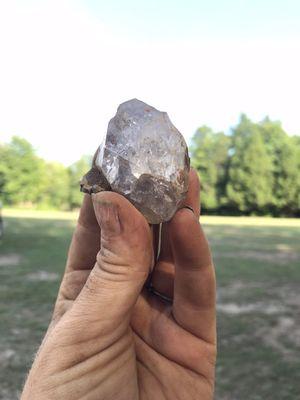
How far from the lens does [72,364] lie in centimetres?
124

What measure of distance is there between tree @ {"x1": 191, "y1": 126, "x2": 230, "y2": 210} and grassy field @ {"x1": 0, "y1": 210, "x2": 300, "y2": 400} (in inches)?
957

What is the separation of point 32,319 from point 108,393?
316cm

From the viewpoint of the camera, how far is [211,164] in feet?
112

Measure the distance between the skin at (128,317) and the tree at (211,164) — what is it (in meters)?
31.3

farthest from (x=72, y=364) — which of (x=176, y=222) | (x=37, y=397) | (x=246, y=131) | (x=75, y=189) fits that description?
(x=75, y=189)

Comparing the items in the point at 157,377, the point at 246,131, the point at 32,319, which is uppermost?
Answer: the point at 246,131

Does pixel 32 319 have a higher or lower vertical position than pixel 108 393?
lower

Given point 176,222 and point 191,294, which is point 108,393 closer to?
point 191,294

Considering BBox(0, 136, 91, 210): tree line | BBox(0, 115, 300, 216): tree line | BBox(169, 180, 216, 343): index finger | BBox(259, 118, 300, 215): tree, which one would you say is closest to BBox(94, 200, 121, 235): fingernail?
BBox(169, 180, 216, 343): index finger

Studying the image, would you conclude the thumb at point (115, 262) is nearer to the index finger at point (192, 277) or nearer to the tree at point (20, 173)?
the index finger at point (192, 277)

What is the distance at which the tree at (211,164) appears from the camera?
33.1m

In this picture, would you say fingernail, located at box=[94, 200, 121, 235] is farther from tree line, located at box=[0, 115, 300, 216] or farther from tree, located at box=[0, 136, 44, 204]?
tree, located at box=[0, 136, 44, 204]

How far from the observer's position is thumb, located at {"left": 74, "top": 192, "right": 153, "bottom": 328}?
124cm

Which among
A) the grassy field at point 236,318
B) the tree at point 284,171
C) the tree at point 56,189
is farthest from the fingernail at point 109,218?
the tree at point 56,189
